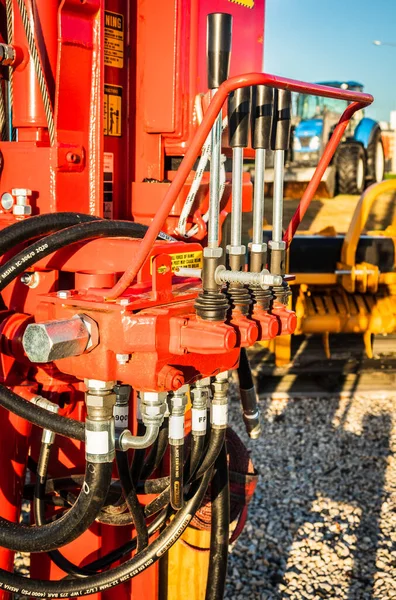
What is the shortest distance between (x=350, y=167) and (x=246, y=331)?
12756 mm

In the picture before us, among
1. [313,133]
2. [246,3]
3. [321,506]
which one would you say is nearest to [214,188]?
[246,3]

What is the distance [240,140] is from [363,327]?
477cm

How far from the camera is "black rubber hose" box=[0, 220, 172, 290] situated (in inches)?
76.2

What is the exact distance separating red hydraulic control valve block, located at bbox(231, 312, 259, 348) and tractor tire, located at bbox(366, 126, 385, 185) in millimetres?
13625

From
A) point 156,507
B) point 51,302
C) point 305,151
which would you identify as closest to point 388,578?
point 156,507

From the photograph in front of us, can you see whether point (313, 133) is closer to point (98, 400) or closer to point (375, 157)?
point (375, 157)

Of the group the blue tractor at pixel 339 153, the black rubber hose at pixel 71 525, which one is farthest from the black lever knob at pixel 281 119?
the blue tractor at pixel 339 153

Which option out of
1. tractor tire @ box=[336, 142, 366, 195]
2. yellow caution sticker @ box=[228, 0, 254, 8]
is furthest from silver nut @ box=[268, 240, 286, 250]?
tractor tire @ box=[336, 142, 366, 195]

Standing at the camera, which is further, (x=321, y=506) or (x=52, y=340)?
(x=321, y=506)

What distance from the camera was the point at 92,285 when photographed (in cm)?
208

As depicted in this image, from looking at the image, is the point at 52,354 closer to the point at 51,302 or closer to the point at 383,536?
the point at 51,302

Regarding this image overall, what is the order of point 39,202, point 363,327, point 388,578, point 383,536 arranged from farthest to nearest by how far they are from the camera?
point 363,327 → point 383,536 → point 388,578 → point 39,202

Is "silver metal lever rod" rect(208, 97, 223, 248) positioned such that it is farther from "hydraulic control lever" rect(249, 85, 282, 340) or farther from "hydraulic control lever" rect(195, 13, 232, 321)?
"hydraulic control lever" rect(249, 85, 282, 340)

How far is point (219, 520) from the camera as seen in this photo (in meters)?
2.49
